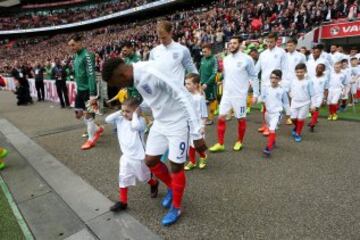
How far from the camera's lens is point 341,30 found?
1495 cm

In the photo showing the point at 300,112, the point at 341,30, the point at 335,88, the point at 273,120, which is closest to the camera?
the point at 273,120

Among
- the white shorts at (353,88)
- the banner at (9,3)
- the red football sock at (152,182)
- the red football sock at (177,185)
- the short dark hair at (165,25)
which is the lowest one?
the red football sock at (152,182)

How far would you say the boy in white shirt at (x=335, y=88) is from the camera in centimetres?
788

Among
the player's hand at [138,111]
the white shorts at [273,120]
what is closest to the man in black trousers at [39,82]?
the white shorts at [273,120]

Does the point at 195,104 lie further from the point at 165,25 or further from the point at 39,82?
the point at 39,82

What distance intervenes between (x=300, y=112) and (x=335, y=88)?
2.65 m

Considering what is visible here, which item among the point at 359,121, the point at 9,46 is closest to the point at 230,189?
the point at 359,121

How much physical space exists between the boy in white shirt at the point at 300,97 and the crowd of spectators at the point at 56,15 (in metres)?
43.5

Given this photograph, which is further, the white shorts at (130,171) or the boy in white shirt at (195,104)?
the boy in white shirt at (195,104)

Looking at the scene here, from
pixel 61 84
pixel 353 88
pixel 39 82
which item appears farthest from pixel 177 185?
pixel 39 82

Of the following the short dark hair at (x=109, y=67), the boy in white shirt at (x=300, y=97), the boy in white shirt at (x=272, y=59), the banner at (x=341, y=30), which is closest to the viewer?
the short dark hair at (x=109, y=67)

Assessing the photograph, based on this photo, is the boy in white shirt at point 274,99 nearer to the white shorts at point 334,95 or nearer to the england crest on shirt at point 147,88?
the white shorts at point 334,95

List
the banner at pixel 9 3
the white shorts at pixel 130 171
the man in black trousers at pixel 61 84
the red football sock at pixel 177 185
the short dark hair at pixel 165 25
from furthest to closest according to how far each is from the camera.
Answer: the banner at pixel 9 3, the man in black trousers at pixel 61 84, the short dark hair at pixel 165 25, the white shorts at pixel 130 171, the red football sock at pixel 177 185

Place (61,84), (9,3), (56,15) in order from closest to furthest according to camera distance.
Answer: (61,84) < (56,15) < (9,3)
